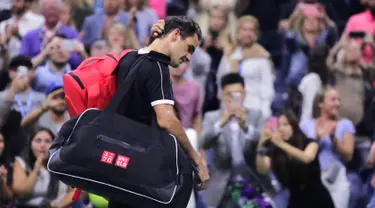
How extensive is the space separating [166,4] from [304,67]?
6.63ft

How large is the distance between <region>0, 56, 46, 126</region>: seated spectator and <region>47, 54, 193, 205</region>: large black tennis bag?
12.1ft

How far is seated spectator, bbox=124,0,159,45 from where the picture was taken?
1139 cm

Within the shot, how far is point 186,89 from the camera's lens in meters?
10.4

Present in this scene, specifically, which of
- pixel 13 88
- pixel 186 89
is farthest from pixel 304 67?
pixel 13 88

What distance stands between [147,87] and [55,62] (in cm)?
430

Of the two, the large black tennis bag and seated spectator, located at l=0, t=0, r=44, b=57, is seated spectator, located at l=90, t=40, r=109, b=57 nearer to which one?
seated spectator, located at l=0, t=0, r=44, b=57

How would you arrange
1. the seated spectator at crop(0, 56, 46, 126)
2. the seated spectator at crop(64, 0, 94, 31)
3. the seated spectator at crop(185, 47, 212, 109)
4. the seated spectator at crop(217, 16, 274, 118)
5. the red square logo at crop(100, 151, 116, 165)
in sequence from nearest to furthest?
the red square logo at crop(100, 151, 116, 165) → the seated spectator at crop(0, 56, 46, 126) → the seated spectator at crop(217, 16, 274, 118) → the seated spectator at crop(185, 47, 212, 109) → the seated spectator at crop(64, 0, 94, 31)

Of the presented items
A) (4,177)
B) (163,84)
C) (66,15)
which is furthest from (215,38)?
(163,84)

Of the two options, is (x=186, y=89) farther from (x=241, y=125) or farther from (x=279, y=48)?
(x=279, y=48)

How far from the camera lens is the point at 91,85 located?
6.16m

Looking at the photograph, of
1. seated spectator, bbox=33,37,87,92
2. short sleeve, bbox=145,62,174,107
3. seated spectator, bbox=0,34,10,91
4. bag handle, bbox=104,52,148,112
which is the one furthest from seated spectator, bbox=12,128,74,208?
short sleeve, bbox=145,62,174,107

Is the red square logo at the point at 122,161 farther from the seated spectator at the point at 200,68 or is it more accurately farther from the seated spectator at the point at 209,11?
the seated spectator at the point at 209,11

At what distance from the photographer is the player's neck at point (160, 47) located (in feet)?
20.1

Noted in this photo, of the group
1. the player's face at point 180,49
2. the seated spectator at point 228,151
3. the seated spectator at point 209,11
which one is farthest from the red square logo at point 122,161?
the seated spectator at point 209,11
